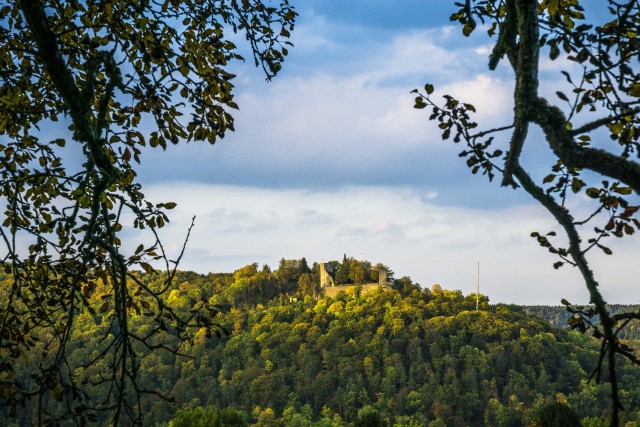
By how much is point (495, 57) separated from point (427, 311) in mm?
53054

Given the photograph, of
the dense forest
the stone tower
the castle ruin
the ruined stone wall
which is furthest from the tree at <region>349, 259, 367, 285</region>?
the stone tower

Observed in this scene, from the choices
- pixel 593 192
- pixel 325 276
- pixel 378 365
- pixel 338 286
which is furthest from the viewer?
pixel 325 276

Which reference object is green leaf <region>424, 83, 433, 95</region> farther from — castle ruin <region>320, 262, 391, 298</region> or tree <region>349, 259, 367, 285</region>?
tree <region>349, 259, 367, 285</region>

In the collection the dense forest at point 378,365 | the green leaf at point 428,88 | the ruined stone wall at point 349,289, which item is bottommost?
the dense forest at point 378,365

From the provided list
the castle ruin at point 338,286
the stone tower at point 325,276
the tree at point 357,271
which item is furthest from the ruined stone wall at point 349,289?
the tree at point 357,271

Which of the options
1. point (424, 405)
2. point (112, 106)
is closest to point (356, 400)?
point (424, 405)

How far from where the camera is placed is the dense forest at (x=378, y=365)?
43.4 m

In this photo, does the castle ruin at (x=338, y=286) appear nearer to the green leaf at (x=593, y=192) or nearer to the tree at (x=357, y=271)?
the tree at (x=357, y=271)

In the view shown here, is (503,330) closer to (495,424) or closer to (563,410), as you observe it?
(495,424)

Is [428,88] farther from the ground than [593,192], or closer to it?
farther from the ground

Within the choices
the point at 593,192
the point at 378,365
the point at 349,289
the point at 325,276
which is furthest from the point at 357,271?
the point at 593,192

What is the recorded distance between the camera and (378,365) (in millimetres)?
49156

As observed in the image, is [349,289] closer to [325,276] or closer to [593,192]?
[325,276]

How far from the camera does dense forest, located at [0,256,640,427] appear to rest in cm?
4338
